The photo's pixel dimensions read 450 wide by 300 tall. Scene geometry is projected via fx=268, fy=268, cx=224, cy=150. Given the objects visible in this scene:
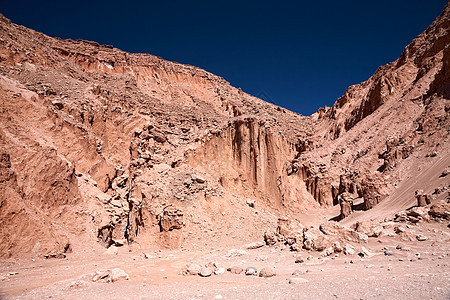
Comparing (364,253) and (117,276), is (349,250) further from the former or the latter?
(117,276)

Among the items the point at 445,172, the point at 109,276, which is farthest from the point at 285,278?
the point at 445,172

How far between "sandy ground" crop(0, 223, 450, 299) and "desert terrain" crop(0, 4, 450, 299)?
6cm

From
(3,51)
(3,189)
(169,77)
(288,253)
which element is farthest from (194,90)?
(288,253)

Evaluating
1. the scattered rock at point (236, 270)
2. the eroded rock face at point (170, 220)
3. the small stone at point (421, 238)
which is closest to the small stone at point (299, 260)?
the scattered rock at point (236, 270)

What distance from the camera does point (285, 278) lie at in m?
7.47

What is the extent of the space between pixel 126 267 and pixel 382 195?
62.9 ft

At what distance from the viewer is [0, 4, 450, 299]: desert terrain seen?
7.91 m

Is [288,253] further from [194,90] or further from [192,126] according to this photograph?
[194,90]

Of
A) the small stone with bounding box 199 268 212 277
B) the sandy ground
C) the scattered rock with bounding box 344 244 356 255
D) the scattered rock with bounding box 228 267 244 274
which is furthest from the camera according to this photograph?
the scattered rock with bounding box 344 244 356 255

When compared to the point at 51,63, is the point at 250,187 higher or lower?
lower

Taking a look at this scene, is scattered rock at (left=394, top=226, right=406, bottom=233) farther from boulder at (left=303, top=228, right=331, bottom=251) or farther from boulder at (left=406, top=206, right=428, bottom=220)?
boulder at (left=303, top=228, right=331, bottom=251)

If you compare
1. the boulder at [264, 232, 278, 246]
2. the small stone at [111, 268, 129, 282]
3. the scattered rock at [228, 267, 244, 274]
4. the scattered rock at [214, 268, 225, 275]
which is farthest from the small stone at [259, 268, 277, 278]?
the boulder at [264, 232, 278, 246]

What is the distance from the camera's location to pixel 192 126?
118 ft

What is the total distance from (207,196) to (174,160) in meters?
6.03
